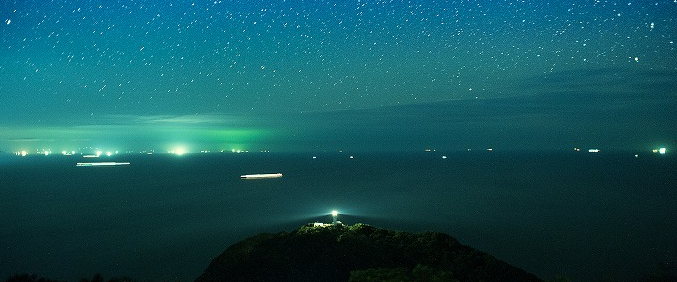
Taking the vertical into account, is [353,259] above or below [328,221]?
above

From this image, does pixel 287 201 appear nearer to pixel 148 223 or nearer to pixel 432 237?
pixel 148 223

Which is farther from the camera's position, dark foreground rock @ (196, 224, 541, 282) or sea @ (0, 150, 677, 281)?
sea @ (0, 150, 677, 281)

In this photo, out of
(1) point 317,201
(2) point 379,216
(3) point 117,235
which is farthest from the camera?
(1) point 317,201

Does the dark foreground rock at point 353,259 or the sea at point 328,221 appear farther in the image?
the sea at point 328,221

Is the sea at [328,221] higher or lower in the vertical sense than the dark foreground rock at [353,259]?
lower

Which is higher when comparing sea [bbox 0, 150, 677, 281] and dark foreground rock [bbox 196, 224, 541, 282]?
dark foreground rock [bbox 196, 224, 541, 282]

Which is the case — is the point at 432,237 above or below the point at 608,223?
above

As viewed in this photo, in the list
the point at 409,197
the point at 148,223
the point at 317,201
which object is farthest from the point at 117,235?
the point at 409,197

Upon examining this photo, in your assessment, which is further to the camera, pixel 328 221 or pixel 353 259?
pixel 328 221
